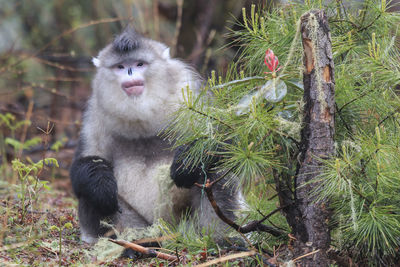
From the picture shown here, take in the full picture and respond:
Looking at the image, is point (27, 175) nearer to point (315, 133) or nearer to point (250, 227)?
point (250, 227)

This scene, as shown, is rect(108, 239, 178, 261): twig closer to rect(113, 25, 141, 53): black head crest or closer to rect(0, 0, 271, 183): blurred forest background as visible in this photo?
rect(113, 25, 141, 53): black head crest

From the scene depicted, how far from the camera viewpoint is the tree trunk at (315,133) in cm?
245

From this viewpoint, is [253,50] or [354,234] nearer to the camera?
[354,234]

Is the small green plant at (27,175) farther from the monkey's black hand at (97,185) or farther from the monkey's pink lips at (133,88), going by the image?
the monkey's pink lips at (133,88)

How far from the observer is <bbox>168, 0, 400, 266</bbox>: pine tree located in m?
2.42

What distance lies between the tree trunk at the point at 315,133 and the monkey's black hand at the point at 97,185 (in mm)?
1378

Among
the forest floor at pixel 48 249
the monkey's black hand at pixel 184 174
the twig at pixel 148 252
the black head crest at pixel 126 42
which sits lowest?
the forest floor at pixel 48 249

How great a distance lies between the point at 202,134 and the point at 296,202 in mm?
572

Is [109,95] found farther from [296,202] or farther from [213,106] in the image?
[296,202]

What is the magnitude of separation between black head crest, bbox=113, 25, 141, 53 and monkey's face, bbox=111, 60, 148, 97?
4.0 inches

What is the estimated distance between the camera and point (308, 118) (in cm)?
252

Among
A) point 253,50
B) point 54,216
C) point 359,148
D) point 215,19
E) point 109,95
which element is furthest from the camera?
point 215,19

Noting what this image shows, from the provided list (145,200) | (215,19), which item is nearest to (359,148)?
(145,200)

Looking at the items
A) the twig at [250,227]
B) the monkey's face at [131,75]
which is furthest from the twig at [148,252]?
the monkey's face at [131,75]
